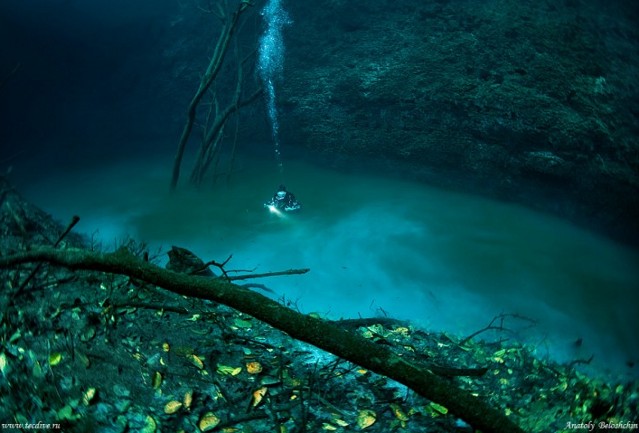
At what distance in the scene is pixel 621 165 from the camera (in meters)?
7.70

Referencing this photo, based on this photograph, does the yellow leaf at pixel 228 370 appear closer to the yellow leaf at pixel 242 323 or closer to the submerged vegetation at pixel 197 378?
the submerged vegetation at pixel 197 378

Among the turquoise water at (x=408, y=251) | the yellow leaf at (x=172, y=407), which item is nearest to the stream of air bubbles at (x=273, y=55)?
the turquoise water at (x=408, y=251)

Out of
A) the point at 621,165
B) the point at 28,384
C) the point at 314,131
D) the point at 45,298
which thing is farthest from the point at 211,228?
the point at 621,165

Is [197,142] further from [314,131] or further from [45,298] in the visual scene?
[45,298]

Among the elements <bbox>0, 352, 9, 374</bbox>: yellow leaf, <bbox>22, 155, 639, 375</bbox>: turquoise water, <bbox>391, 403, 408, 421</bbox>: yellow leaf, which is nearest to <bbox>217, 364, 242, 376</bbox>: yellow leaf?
<bbox>391, 403, 408, 421</bbox>: yellow leaf

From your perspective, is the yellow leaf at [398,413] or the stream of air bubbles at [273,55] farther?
the stream of air bubbles at [273,55]

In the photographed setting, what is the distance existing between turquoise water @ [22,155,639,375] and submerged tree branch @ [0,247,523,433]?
151 inches

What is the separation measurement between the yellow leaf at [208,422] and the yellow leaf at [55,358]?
101cm

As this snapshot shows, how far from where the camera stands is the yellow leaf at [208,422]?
2135 millimetres

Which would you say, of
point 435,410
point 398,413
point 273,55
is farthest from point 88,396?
point 273,55

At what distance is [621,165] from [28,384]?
33.1 ft

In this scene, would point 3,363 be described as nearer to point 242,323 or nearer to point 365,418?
point 242,323

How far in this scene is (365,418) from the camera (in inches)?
96.3

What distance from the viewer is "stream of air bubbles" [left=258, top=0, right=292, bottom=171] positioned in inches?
496
